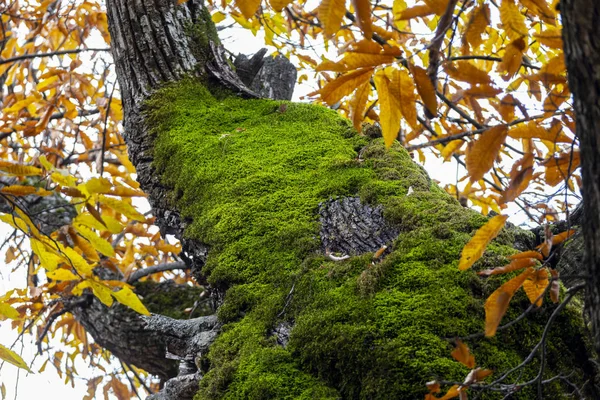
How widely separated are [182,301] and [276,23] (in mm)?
1750

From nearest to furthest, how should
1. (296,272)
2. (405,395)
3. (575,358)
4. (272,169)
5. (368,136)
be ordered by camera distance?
(405,395), (575,358), (296,272), (272,169), (368,136)

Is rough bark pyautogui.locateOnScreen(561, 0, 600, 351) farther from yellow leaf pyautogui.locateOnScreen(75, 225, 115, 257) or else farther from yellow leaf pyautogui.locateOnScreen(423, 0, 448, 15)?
yellow leaf pyautogui.locateOnScreen(75, 225, 115, 257)

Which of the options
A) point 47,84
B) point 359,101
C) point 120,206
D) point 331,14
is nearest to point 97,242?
point 120,206

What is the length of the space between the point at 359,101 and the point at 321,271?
49 centimetres

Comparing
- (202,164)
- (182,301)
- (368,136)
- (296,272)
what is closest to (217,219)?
(202,164)

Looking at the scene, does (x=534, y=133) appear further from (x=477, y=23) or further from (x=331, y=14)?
(x=331, y=14)

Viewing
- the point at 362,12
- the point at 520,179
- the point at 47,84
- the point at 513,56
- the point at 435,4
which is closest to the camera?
the point at 362,12

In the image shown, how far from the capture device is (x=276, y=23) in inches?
129

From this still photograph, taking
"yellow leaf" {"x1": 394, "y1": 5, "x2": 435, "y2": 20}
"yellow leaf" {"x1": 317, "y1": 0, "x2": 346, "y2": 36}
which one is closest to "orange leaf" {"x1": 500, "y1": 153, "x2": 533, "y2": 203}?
"yellow leaf" {"x1": 394, "y1": 5, "x2": 435, "y2": 20}

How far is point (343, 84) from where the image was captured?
1.15 meters

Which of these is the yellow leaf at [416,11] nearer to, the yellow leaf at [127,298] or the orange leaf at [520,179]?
the orange leaf at [520,179]

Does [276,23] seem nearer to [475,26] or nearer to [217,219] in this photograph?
[217,219]

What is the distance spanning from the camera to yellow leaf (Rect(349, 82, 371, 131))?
4.05 ft

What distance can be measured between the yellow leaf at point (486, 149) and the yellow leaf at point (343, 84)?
0.26 m
